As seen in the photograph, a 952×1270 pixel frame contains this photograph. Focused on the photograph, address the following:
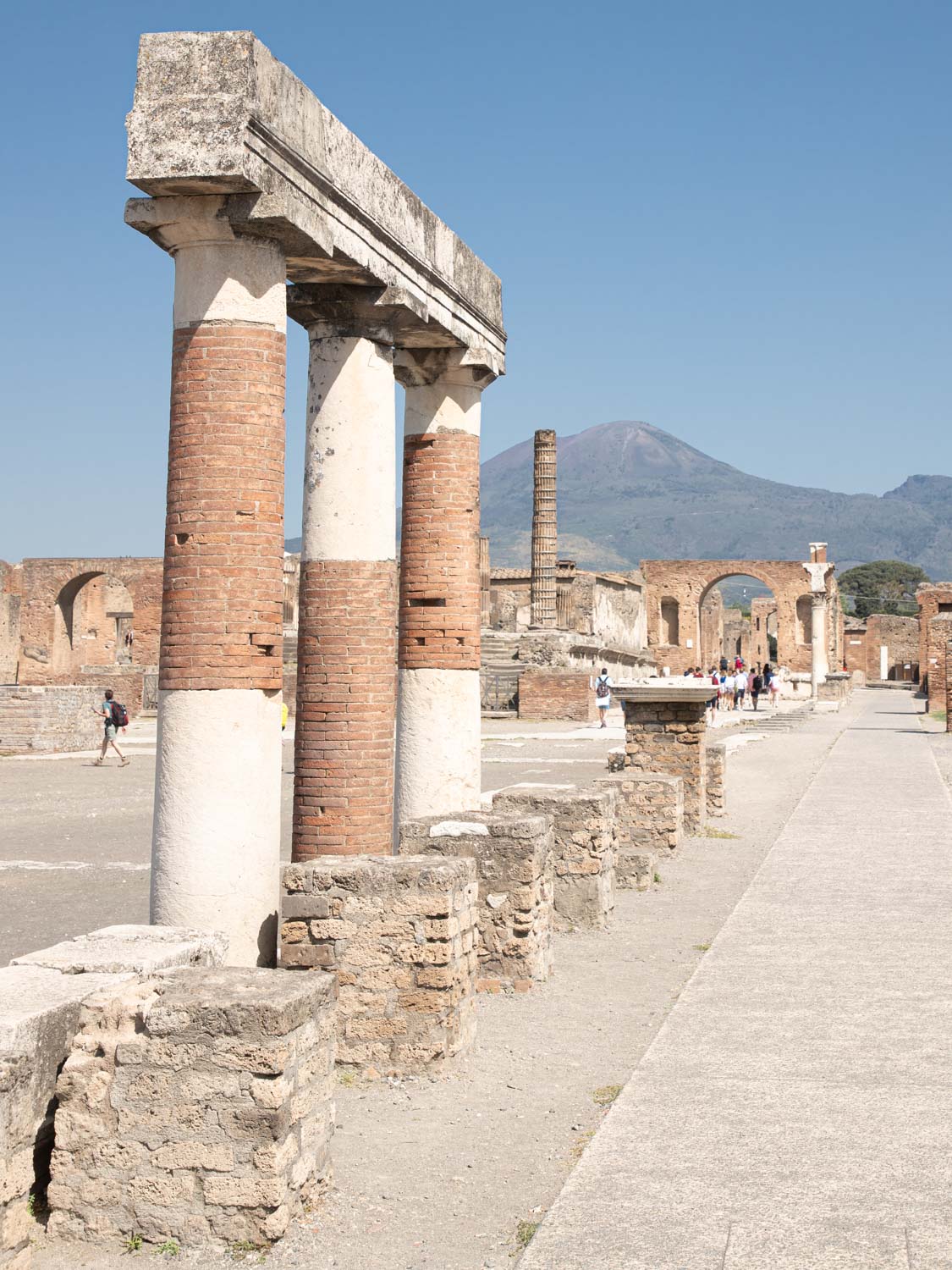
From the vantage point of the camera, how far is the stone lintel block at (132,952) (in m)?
4.31

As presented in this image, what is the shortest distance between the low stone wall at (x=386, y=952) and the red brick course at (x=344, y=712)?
6.25ft

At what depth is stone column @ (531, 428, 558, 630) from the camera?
132 feet

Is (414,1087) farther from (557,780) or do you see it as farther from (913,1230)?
(557,780)

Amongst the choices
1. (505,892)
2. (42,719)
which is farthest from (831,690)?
(505,892)

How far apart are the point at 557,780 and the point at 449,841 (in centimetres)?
1026

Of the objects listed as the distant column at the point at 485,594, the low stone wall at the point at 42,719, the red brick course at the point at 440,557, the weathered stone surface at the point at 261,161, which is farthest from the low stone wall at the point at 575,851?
the distant column at the point at 485,594

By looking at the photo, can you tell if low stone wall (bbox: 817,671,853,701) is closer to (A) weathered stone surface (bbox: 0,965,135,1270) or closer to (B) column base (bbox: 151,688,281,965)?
(B) column base (bbox: 151,688,281,965)

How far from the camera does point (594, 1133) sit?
4367mm

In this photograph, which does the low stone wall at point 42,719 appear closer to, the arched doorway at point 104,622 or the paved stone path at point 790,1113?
the paved stone path at point 790,1113

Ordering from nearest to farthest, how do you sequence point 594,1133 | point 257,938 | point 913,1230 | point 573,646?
point 913,1230 < point 594,1133 < point 257,938 < point 573,646

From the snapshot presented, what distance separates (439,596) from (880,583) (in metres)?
129

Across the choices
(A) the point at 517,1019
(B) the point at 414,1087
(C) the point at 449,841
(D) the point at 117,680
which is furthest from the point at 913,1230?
(D) the point at 117,680

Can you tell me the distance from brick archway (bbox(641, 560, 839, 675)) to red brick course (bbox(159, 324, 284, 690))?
53780mm

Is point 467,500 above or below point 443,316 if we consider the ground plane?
below
